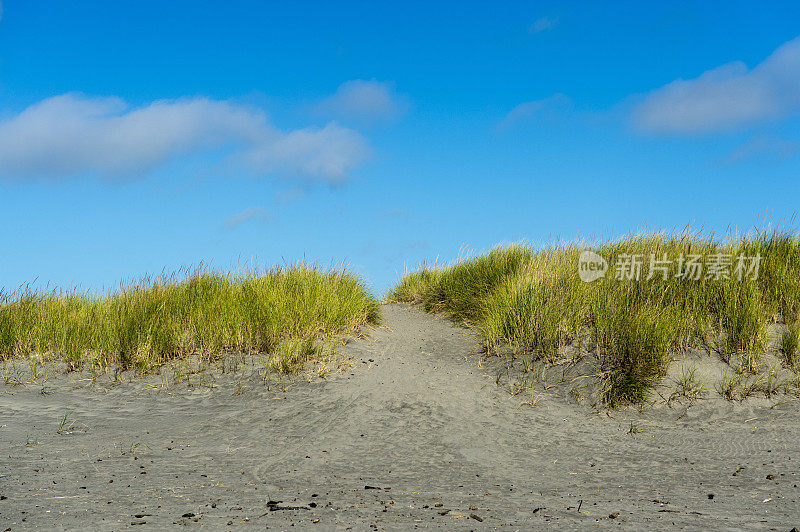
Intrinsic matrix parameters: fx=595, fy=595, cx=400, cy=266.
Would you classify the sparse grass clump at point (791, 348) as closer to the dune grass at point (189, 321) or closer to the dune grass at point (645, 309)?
the dune grass at point (645, 309)

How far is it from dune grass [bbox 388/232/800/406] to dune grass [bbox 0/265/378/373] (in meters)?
2.27

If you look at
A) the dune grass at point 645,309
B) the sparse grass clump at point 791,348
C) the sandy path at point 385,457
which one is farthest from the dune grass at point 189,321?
the sparse grass clump at point 791,348

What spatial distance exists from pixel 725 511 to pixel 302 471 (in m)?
2.92

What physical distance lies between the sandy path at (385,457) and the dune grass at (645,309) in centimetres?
58

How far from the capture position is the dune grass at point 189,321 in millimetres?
7285

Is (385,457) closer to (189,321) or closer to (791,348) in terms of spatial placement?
(189,321)

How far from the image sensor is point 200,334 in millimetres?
7355

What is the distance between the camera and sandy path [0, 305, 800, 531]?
3.62m

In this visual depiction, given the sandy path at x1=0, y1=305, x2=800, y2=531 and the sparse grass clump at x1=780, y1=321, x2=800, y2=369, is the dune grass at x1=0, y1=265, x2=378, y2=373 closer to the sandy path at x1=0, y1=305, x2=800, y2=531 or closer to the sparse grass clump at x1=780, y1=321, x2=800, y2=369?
the sandy path at x1=0, y1=305, x2=800, y2=531

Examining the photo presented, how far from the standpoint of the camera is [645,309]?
6930mm

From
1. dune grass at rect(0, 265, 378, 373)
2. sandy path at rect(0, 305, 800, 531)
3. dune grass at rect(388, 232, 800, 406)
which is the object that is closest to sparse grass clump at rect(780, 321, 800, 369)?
dune grass at rect(388, 232, 800, 406)

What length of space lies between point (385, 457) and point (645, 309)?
3.75 m

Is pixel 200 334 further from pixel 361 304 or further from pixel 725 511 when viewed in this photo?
pixel 725 511

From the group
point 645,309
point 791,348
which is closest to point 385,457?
point 645,309
